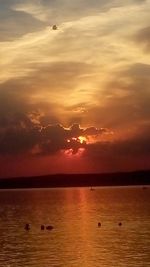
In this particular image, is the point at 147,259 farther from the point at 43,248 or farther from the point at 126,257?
the point at 43,248

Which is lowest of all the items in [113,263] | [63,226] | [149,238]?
[113,263]

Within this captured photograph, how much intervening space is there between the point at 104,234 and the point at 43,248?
49.7 ft

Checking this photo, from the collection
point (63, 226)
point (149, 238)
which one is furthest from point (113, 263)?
point (63, 226)

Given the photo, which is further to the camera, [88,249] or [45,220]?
[45,220]

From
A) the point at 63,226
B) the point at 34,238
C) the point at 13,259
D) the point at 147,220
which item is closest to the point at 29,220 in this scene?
the point at 63,226

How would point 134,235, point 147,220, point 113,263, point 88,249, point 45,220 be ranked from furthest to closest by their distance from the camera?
point 45,220
point 147,220
point 134,235
point 88,249
point 113,263

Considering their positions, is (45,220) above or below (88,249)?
above

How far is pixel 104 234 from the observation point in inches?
2731

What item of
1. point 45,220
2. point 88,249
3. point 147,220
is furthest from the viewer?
point 45,220

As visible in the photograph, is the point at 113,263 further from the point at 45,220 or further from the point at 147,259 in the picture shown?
the point at 45,220

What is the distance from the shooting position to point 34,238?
67.1 meters

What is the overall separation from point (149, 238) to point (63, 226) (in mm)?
23115

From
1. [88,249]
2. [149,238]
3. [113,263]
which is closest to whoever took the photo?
[113,263]

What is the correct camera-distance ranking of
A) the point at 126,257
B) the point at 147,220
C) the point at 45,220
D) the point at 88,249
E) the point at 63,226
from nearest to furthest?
the point at 126,257
the point at 88,249
the point at 63,226
the point at 147,220
the point at 45,220
